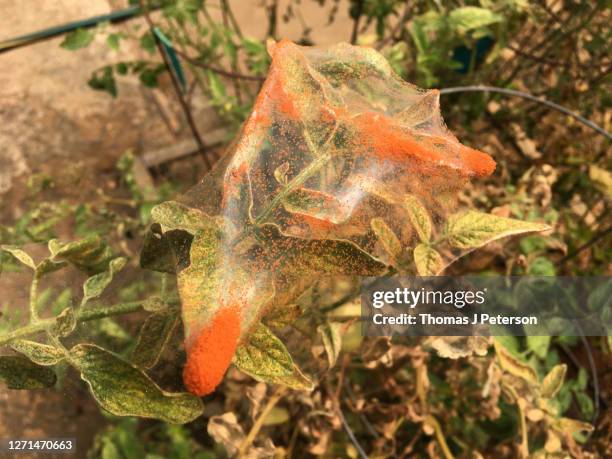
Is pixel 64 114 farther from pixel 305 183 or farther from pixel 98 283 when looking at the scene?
→ pixel 305 183

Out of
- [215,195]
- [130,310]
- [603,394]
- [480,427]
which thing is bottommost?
[603,394]

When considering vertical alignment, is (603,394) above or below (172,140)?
below

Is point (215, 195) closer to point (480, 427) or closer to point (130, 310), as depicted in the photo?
point (130, 310)

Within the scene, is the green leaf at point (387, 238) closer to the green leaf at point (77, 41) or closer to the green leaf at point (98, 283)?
the green leaf at point (98, 283)

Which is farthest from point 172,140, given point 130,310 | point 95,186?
point 130,310

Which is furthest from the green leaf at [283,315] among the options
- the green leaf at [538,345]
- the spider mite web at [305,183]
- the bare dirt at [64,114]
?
the bare dirt at [64,114]

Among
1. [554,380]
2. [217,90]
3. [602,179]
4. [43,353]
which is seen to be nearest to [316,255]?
[43,353]
